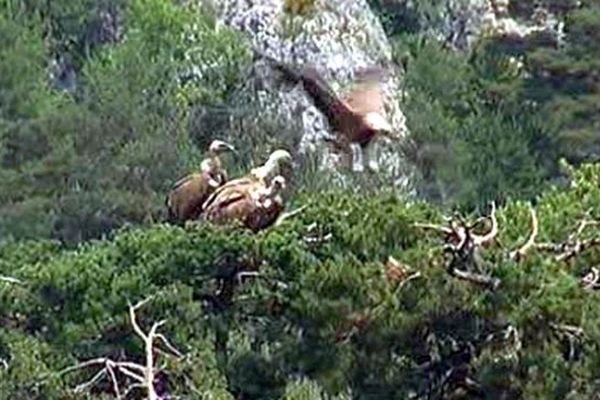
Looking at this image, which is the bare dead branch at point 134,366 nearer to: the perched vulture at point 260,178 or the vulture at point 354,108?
the perched vulture at point 260,178

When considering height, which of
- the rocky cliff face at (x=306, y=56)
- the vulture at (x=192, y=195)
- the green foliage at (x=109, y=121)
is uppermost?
the vulture at (x=192, y=195)

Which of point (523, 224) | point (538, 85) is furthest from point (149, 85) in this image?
point (523, 224)

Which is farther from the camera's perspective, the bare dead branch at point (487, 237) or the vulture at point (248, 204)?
the vulture at point (248, 204)

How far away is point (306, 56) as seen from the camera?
131ft

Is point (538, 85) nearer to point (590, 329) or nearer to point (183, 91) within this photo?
point (183, 91)

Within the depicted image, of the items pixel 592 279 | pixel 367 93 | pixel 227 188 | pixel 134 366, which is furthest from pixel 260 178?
pixel 367 93

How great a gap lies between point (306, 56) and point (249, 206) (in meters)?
26.7

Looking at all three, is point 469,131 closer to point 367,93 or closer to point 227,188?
point 367,93

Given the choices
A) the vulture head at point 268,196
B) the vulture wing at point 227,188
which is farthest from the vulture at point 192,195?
the vulture head at point 268,196

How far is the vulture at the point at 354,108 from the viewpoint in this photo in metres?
28.1

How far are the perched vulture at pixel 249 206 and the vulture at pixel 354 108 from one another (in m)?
12.7

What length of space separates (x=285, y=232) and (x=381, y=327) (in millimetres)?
965

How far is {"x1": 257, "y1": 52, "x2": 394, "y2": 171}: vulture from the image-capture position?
28134 mm

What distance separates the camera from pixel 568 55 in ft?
132
